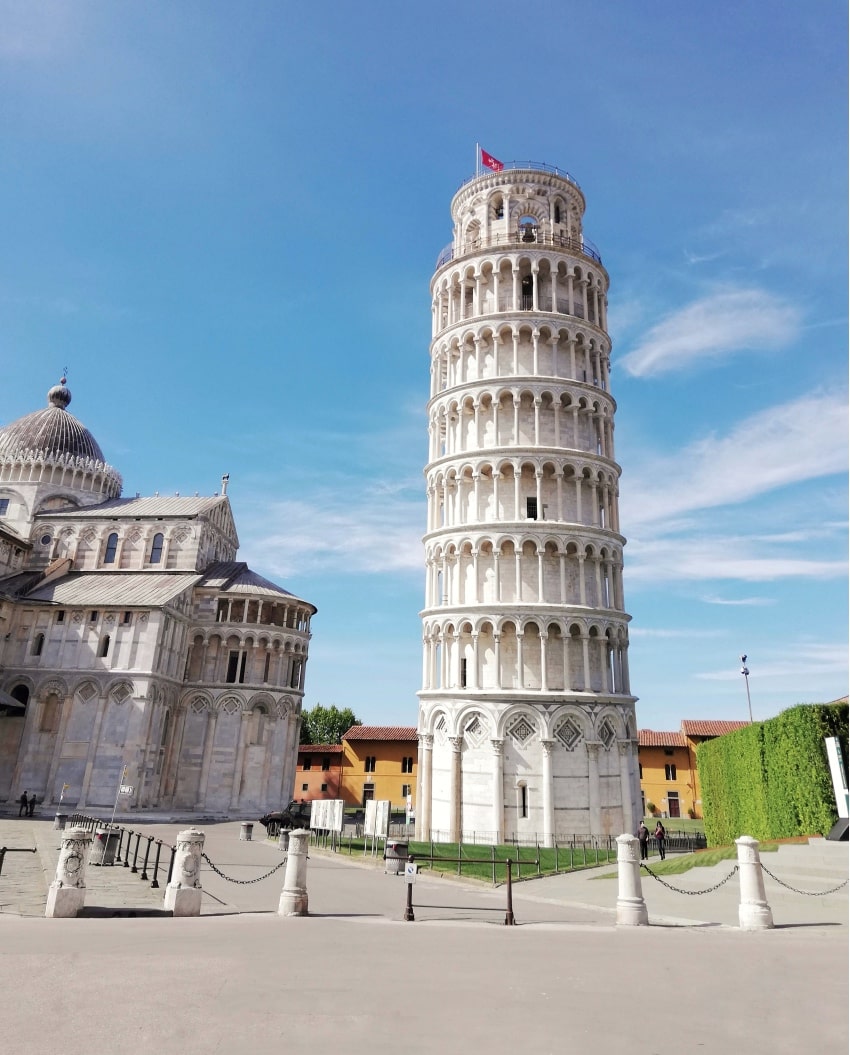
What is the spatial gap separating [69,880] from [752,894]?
13.2m

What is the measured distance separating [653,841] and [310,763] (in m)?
41.5

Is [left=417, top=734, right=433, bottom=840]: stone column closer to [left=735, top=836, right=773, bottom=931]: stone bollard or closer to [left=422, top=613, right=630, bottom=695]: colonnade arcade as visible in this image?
[left=422, top=613, right=630, bottom=695]: colonnade arcade

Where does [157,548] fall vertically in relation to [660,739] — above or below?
above

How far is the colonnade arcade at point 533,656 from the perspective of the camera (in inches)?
1438

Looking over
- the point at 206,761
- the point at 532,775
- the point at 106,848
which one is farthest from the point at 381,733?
the point at 106,848

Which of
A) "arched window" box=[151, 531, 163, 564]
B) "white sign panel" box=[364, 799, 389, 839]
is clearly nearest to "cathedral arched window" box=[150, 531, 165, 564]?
"arched window" box=[151, 531, 163, 564]

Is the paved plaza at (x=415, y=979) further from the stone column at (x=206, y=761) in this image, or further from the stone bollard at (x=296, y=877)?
the stone column at (x=206, y=761)

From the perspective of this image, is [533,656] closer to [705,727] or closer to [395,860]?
[395,860]

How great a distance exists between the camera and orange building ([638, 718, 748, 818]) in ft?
207

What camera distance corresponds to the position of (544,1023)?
24.0 feet

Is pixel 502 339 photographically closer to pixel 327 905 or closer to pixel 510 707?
pixel 510 707

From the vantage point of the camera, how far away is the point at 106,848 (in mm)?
20969

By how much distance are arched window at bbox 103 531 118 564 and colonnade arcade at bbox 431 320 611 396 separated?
100ft

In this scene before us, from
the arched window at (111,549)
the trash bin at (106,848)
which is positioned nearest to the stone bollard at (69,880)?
the trash bin at (106,848)
